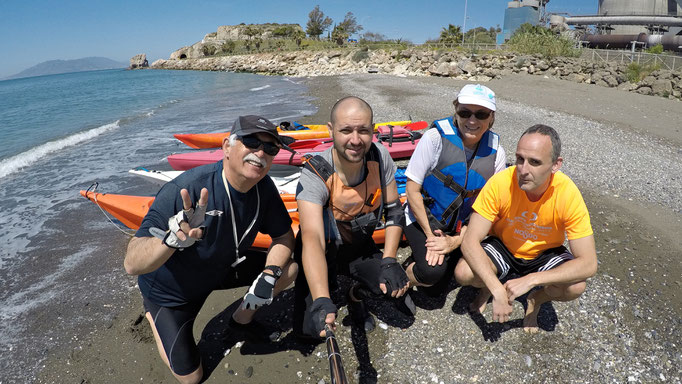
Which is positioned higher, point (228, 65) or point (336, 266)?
point (228, 65)

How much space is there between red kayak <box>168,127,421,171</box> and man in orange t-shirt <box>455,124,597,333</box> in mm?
4273

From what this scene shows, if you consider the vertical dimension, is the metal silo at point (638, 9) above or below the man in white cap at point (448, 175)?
above

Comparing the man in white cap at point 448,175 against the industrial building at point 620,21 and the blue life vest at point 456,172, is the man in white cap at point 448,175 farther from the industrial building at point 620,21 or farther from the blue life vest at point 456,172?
the industrial building at point 620,21

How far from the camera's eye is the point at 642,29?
41188mm

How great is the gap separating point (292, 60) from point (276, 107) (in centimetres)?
3564

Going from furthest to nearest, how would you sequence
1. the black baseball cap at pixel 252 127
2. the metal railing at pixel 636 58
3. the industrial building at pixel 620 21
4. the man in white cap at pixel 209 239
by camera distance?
the industrial building at pixel 620 21 → the metal railing at pixel 636 58 → the black baseball cap at pixel 252 127 → the man in white cap at pixel 209 239

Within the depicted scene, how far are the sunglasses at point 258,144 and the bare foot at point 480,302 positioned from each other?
2408 mm

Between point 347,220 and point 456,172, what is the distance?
120 cm

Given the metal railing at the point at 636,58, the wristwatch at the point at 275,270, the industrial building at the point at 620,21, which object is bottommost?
the wristwatch at the point at 275,270

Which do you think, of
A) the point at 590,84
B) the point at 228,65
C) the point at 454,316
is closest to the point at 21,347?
the point at 454,316

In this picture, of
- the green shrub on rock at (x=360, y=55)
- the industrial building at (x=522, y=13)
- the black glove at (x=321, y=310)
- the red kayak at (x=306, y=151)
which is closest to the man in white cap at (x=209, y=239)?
the black glove at (x=321, y=310)

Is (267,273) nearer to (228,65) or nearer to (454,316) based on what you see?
(454,316)

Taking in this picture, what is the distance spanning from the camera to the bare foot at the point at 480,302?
11.3ft

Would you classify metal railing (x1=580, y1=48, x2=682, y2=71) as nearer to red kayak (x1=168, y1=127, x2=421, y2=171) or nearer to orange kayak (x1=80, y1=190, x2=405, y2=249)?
red kayak (x1=168, y1=127, x2=421, y2=171)
